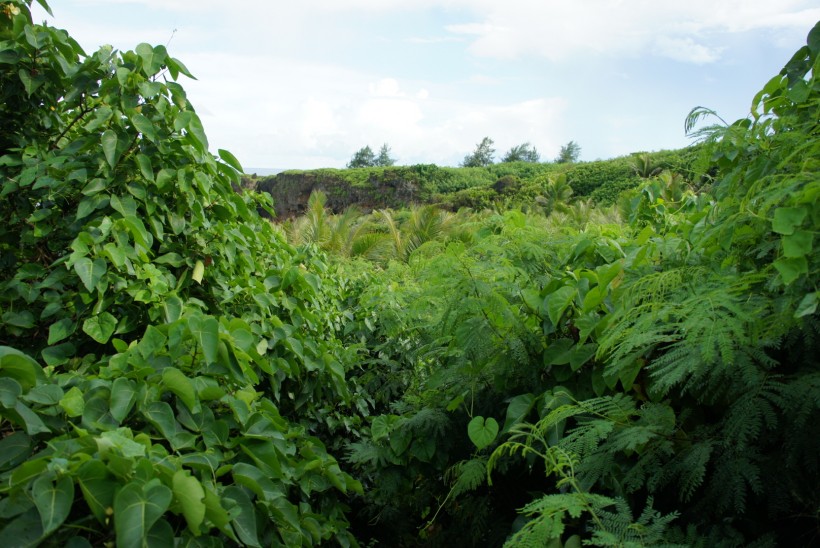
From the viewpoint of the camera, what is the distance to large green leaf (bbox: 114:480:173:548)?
4.01ft

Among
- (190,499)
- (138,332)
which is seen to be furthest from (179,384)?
(138,332)

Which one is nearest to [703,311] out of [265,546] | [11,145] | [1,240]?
[265,546]

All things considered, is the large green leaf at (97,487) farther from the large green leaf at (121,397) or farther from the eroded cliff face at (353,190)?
the eroded cliff face at (353,190)

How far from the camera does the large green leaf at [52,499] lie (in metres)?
1.17

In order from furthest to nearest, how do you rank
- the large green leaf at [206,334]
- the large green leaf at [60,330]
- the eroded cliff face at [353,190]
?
the eroded cliff face at [353,190] < the large green leaf at [60,330] < the large green leaf at [206,334]

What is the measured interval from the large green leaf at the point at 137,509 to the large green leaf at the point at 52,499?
3.6 inches

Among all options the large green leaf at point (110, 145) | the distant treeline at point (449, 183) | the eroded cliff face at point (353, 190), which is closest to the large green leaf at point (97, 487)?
the large green leaf at point (110, 145)

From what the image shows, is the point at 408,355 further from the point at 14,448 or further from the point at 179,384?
the point at 14,448

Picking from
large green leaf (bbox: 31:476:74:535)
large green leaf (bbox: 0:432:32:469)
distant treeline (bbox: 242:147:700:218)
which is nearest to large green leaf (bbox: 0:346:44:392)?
large green leaf (bbox: 0:432:32:469)

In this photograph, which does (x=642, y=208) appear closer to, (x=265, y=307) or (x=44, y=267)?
(x=265, y=307)

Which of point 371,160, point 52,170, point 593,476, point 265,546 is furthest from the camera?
point 371,160

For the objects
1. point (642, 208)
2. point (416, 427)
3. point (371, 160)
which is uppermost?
point (371, 160)

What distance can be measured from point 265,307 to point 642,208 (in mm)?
2037

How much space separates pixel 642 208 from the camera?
3.19 m
